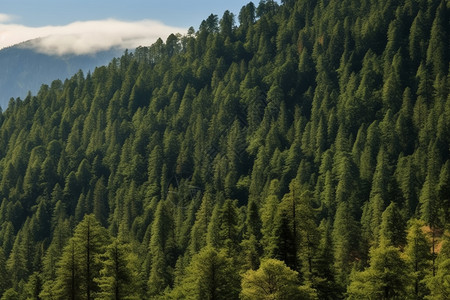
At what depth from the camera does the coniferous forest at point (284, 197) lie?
5906cm

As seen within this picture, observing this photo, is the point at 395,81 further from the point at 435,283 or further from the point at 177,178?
the point at 435,283

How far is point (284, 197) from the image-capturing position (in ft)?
212

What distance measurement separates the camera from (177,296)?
6725 cm

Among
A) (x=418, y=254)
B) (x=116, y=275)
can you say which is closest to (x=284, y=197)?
(x=418, y=254)

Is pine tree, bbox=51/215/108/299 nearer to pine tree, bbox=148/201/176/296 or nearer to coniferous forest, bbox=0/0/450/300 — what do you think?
coniferous forest, bbox=0/0/450/300

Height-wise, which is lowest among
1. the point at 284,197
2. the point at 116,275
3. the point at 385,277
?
the point at 385,277

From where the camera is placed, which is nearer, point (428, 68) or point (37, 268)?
point (37, 268)

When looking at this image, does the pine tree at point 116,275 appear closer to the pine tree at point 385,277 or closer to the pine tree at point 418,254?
the pine tree at point 385,277

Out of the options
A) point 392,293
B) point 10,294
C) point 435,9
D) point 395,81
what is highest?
point 435,9

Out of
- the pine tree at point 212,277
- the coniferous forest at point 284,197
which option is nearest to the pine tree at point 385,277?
the coniferous forest at point 284,197

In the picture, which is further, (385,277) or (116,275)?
(385,277)

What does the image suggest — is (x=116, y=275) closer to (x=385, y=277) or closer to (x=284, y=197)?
(x=284, y=197)

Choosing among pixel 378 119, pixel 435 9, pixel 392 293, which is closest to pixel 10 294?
pixel 392 293

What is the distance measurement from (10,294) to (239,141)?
10356cm
